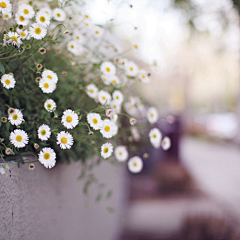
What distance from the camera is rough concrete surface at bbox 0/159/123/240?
0.49 m

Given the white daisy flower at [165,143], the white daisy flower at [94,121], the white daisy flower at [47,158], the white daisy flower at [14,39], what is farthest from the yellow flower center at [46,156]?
the white daisy flower at [165,143]

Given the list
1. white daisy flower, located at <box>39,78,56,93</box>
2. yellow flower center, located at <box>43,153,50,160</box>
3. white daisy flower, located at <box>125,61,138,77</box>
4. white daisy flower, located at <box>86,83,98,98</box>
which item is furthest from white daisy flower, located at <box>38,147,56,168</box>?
white daisy flower, located at <box>125,61,138,77</box>

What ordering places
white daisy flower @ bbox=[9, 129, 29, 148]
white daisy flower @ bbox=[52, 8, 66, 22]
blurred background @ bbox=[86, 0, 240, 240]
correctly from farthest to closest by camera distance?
blurred background @ bbox=[86, 0, 240, 240] < white daisy flower @ bbox=[52, 8, 66, 22] < white daisy flower @ bbox=[9, 129, 29, 148]

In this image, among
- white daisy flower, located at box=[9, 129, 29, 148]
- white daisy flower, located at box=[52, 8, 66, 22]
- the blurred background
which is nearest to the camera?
white daisy flower, located at box=[9, 129, 29, 148]

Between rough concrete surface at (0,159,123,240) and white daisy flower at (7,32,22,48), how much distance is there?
9.3 inches

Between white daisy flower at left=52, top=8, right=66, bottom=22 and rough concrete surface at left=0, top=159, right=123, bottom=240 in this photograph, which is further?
white daisy flower at left=52, top=8, right=66, bottom=22

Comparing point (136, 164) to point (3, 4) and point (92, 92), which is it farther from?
point (3, 4)

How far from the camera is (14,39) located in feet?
1.49

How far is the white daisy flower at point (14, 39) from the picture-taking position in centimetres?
46

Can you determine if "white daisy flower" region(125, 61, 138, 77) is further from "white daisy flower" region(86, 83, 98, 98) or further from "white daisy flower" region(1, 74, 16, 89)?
"white daisy flower" region(1, 74, 16, 89)

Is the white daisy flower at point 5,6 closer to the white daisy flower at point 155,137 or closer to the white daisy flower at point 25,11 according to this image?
the white daisy flower at point 25,11

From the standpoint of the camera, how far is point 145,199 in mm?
2215

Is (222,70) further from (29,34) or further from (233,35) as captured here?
(29,34)

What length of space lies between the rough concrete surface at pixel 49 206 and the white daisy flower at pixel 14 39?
24cm
